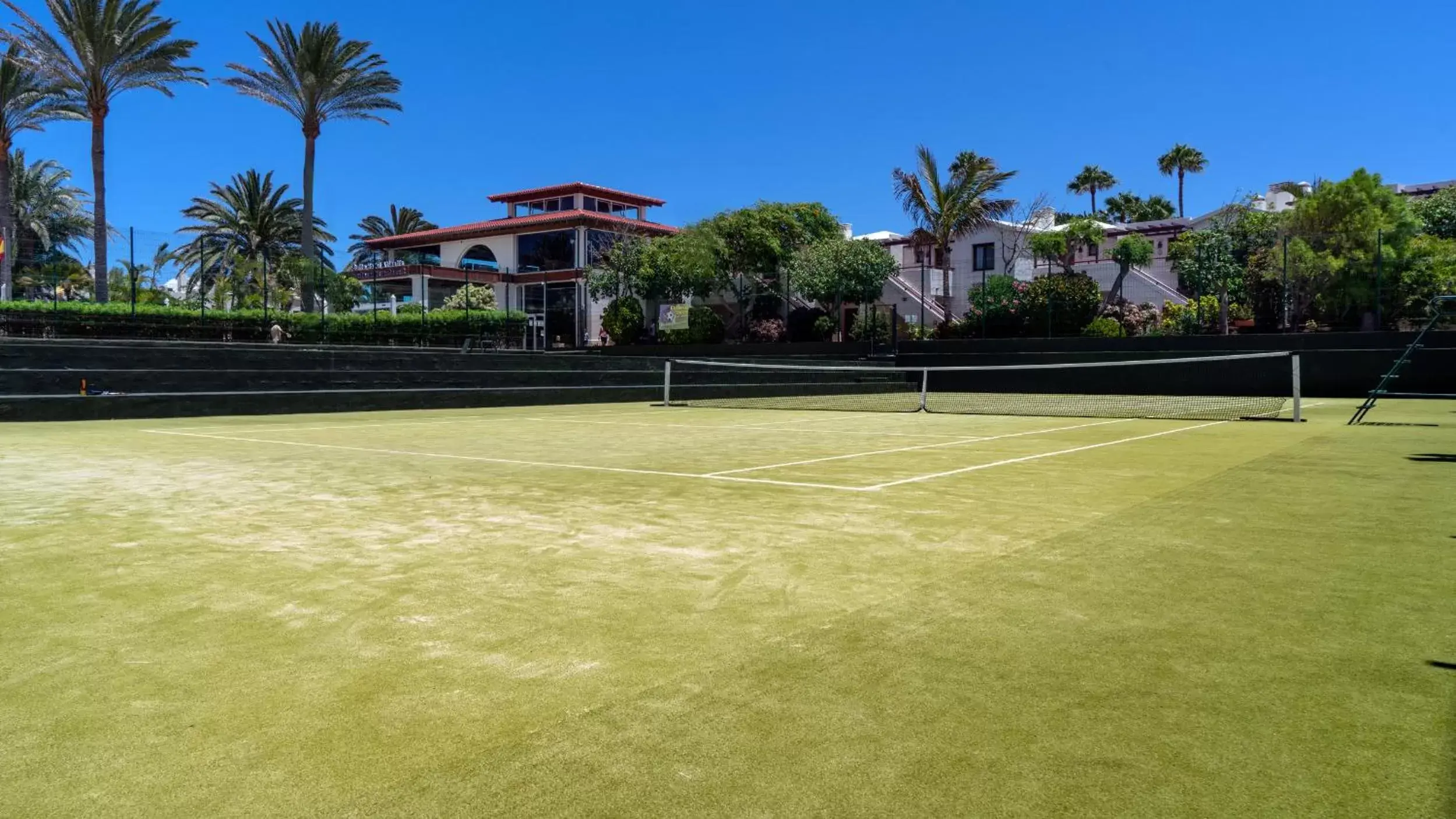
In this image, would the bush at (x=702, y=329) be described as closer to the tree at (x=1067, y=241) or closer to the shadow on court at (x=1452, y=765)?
the tree at (x=1067, y=241)

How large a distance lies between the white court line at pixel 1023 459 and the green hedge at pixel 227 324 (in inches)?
1036

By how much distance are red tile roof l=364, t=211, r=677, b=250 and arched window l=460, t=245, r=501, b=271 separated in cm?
90

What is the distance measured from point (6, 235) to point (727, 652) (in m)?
45.9

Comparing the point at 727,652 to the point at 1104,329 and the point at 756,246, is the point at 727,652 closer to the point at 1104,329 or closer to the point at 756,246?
the point at 1104,329

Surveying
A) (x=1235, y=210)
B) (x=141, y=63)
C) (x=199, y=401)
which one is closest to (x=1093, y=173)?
(x=1235, y=210)

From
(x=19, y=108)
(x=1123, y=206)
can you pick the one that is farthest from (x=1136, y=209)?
(x=19, y=108)

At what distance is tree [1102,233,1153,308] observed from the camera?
39.2 meters

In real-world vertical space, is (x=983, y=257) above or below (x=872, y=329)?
above

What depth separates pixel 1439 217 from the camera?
36.6 meters

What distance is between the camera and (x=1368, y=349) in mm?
25578

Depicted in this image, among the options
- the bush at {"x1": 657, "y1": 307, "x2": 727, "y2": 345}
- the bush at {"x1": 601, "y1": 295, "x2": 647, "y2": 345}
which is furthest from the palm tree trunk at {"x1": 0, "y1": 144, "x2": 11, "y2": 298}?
the bush at {"x1": 657, "y1": 307, "x2": 727, "y2": 345}

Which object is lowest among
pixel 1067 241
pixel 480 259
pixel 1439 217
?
pixel 1067 241

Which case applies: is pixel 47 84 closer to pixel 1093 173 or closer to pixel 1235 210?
pixel 1235 210

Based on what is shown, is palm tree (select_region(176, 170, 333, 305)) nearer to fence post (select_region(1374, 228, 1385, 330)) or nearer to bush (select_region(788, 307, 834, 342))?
bush (select_region(788, 307, 834, 342))
